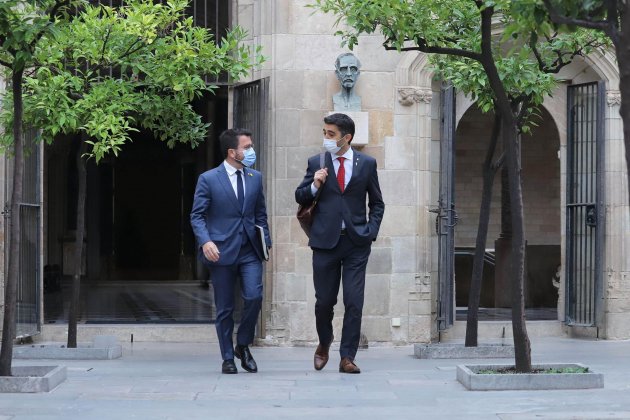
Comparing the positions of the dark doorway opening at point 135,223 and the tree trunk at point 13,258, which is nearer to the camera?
the tree trunk at point 13,258

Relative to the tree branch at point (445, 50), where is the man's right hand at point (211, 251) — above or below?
below

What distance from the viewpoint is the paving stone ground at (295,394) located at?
25.7 feet

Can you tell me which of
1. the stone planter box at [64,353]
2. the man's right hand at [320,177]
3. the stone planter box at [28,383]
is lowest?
the stone planter box at [64,353]

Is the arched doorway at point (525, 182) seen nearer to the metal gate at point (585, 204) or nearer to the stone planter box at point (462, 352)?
the metal gate at point (585, 204)

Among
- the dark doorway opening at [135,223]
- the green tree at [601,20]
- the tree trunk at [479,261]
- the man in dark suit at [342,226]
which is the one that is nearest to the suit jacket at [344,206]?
the man in dark suit at [342,226]

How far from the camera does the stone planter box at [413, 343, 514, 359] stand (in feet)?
39.1

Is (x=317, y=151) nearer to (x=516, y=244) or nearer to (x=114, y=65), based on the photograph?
(x=114, y=65)

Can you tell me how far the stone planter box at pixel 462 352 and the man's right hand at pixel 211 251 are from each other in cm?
288

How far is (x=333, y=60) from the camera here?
46.5ft

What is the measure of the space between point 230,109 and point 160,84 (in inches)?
99.9

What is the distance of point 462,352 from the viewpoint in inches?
476

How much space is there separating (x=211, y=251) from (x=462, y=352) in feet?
9.83

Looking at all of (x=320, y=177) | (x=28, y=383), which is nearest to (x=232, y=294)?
(x=320, y=177)

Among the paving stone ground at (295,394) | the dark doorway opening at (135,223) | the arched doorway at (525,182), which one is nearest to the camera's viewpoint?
the paving stone ground at (295,394)
